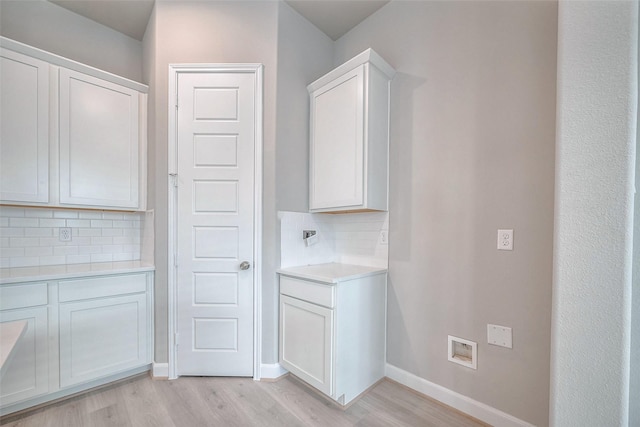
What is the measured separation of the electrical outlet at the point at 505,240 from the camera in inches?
62.5

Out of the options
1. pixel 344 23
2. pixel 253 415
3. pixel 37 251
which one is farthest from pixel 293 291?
pixel 344 23

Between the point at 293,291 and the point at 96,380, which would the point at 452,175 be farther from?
the point at 96,380

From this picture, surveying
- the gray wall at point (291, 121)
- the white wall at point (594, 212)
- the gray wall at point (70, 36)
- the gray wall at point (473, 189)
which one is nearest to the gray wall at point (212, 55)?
the gray wall at point (291, 121)

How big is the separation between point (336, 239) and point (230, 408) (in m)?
1.50

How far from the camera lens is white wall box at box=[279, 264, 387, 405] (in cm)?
178

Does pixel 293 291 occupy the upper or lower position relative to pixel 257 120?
lower

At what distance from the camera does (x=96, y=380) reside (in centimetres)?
201

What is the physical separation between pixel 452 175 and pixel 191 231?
1983 mm

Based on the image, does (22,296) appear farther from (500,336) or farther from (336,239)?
(500,336)

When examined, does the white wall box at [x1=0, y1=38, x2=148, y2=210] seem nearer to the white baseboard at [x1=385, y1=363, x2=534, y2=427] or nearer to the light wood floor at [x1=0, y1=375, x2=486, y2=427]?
the light wood floor at [x1=0, y1=375, x2=486, y2=427]

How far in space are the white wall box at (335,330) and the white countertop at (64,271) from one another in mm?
1212

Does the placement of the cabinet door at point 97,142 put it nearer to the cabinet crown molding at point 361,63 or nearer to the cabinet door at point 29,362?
the cabinet door at point 29,362

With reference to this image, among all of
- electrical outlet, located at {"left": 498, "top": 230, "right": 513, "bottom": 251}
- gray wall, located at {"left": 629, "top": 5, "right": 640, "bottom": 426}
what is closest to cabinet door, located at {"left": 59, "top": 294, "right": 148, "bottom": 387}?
electrical outlet, located at {"left": 498, "top": 230, "right": 513, "bottom": 251}

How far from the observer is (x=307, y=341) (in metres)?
1.95
